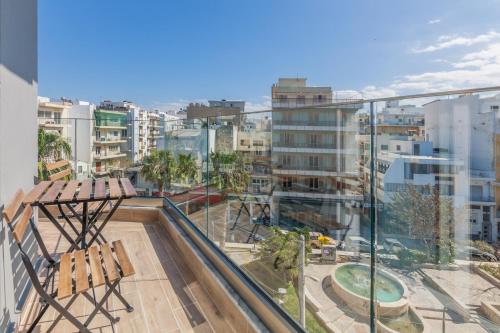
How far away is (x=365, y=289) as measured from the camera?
109 centimetres

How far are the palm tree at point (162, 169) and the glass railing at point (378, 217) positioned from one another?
2009mm

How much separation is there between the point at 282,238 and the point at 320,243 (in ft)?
0.94

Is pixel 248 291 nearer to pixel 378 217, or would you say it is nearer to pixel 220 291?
pixel 220 291

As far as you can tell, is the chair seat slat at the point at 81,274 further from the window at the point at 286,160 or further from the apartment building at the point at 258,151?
the window at the point at 286,160

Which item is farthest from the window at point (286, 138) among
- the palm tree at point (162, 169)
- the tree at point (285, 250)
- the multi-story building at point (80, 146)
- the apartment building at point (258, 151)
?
the multi-story building at point (80, 146)

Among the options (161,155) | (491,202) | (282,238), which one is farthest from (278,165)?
(161,155)

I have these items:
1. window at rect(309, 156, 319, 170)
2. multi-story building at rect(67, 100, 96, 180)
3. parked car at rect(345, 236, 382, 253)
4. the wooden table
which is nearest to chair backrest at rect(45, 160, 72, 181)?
multi-story building at rect(67, 100, 96, 180)

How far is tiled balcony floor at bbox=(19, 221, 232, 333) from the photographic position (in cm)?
171

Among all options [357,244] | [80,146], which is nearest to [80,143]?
[80,146]

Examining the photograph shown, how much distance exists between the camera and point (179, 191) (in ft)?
11.3

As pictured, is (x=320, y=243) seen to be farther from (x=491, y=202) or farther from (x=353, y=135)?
(x=491, y=202)

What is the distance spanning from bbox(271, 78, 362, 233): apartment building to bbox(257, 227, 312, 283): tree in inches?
2.7

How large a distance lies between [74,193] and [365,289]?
1.80m

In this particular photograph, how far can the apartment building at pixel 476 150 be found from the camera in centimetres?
80
